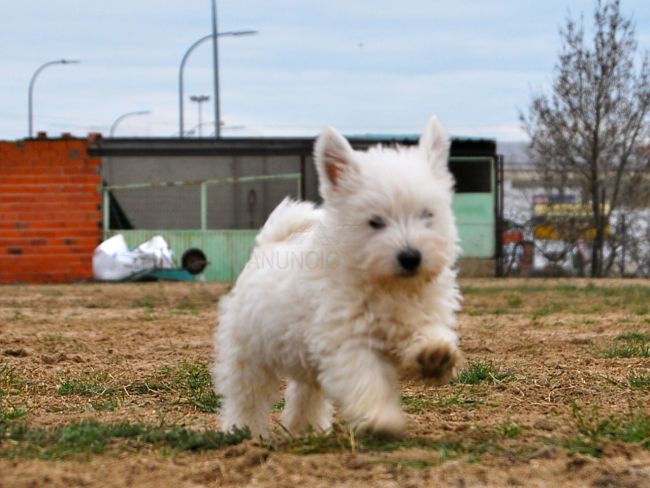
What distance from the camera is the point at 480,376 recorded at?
8109 millimetres

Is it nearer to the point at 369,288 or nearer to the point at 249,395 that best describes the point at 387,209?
the point at 369,288

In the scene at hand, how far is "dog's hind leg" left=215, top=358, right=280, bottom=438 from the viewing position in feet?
20.8

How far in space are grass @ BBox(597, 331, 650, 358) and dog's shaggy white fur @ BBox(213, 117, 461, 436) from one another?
3.89 m

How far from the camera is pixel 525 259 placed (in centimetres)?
3328

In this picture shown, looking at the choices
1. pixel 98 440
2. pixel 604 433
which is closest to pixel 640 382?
pixel 604 433

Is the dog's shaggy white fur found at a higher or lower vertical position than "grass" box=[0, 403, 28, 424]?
higher

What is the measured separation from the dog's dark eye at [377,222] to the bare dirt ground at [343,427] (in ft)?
3.06

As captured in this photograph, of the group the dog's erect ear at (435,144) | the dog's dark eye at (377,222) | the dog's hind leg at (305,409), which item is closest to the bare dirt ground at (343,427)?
the dog's hind leg at (305,409)

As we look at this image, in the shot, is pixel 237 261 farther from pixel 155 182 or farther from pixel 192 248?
pixel 155 182

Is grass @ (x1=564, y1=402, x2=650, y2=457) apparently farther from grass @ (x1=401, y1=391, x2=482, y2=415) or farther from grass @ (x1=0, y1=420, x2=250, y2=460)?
grass @ (x1=0, y1=420, x2=250, y2=460)

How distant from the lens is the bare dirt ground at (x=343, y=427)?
4785 mm

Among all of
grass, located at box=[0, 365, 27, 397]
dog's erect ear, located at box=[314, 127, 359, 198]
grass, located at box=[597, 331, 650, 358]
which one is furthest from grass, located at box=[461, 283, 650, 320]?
dog's erect ear, located at box=[314, 127, 359, 198]

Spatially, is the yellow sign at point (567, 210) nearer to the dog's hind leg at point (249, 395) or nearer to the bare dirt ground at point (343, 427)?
the bare dirt ground at point (343, 427)

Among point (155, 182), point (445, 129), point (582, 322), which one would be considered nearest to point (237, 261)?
point (155, 182)
